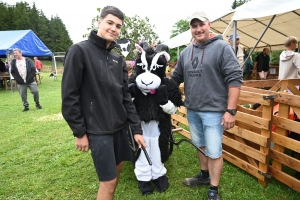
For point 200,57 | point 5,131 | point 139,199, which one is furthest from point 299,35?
point 5,131

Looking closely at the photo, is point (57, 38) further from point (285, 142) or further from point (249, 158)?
point (285, 142)

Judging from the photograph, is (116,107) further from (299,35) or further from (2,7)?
(2,7)

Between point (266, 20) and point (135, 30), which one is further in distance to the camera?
point (266, 20)

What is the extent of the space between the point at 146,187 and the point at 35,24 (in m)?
60.5

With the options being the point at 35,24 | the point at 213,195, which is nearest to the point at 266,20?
the point at 213,195

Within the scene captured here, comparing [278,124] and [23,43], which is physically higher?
[23,43]

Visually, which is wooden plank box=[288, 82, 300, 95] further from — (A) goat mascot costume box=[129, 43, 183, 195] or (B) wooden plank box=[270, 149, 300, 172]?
(A) goat mascot costume box=[129, 43, 183, 195]

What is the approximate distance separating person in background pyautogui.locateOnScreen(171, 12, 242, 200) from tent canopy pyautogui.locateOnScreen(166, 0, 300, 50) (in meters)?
2.16

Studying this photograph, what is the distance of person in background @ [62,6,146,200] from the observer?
1491 mm

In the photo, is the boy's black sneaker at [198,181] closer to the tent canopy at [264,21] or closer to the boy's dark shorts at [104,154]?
the boy's dark shorts at [104,154]

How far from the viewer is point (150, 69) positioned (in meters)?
2.46

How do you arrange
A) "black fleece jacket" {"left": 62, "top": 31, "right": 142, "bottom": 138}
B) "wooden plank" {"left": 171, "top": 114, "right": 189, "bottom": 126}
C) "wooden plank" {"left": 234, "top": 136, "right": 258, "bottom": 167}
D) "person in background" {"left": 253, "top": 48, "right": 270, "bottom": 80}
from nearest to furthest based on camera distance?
"black fleece jacket" {"left": 62, "top": 31, "right": 142, "bottom": 138} → "wooden plank" {"left": 234, "top": 136, "right": 258, "bottom": 167} → "wooden plank" {"left": 171, "top": 114, "right": 189, "bottom": 126} → "person in background" {"left": 253, "top": 48, "right": 270, "bottom": 80}

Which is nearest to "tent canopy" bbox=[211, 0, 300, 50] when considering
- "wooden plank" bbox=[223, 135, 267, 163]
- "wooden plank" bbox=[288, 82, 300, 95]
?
"wooden plank" bbox=[288, 82, 300, 95]

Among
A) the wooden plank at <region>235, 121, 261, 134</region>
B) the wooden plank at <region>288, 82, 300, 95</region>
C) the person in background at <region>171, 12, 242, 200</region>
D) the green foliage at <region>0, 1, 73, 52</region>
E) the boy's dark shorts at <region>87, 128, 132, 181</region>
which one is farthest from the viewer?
the green foliage at <region>0, 1, 73, 52</region>
